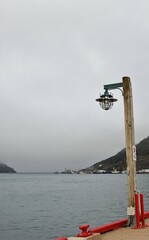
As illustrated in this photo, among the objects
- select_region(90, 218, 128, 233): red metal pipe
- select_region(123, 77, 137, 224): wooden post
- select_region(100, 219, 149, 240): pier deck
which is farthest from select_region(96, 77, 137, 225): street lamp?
select_region(100, 219, 149, 240): pier deck

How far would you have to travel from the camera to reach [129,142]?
10383 millimetres

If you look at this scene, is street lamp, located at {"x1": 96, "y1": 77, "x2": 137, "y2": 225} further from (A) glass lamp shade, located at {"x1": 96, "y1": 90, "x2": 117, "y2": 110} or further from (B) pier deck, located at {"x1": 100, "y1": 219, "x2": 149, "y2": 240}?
(B) pier deck, located at {"x1": 100, "y1": 219, "x2": 149, "y2": 240}

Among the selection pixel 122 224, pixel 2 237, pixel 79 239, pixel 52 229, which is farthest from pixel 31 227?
pixel 79 239

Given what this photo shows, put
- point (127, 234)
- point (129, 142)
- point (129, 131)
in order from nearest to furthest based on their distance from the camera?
point (127, 234) < point (129, 142) < point (129, 131)

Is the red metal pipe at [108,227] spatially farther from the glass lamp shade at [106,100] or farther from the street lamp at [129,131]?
the glass lamp shade at [106,100]

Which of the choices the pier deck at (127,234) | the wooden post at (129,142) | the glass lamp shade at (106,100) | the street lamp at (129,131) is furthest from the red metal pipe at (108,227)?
the glass lamp shade at (106,100)

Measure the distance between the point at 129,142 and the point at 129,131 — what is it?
1.08ft

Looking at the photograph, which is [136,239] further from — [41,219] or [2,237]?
[41,219]

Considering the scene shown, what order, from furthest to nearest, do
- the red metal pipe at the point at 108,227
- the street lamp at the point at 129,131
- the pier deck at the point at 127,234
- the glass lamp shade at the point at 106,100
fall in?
the glass lamp shade at the point at 106,100 → the street lamp at the point at 129,131 → the red metal pipe at the point at 108,227 → the pier deck at the point at 127,234

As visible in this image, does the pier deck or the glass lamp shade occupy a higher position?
the glass lamp shade

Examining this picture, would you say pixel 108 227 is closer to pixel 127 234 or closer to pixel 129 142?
pixel 127 234

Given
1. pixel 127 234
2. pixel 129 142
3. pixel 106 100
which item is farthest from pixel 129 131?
pixel 127 234

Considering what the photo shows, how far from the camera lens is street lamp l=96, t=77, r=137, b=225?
10.1 metres

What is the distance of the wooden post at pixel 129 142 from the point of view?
10148 mm
